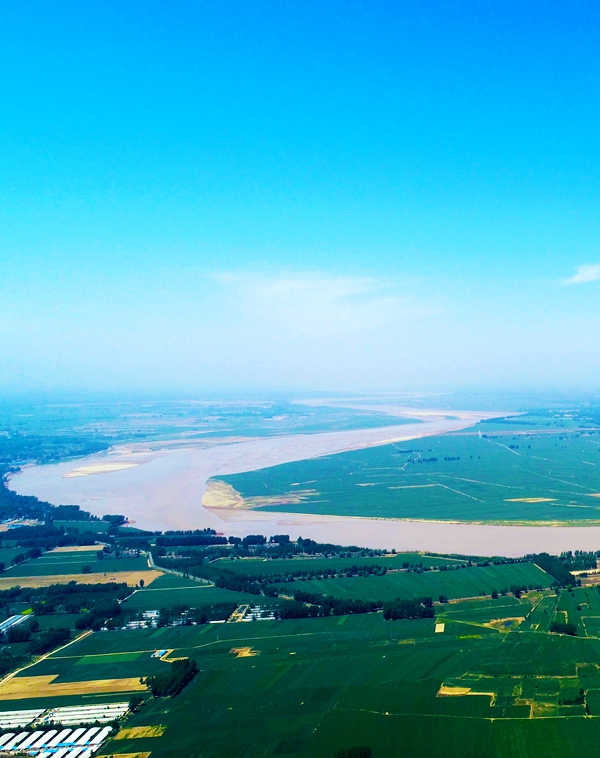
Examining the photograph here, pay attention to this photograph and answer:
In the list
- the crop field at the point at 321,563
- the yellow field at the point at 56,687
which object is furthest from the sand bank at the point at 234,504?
the yellow field at the point at 56,687

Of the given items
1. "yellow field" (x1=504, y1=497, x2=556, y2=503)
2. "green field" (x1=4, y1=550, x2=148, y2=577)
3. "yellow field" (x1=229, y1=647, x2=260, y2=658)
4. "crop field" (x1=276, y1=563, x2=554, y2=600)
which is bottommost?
"green field" (x1=4, y1=550, x2=148, y2=577)

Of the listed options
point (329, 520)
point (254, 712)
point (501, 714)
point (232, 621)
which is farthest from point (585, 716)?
point (329, 520)

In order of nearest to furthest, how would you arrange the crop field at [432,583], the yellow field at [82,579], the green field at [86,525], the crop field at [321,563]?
the crop field at [432,583] < the yellow field at [82,579] < the crop field at [321,563] < the green field at [86,525]

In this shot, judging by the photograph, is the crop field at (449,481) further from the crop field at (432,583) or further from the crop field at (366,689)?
the crop field at (366,689)

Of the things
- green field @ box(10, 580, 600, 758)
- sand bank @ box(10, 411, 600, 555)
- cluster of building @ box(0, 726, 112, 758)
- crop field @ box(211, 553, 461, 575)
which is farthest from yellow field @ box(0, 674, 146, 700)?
sand bank @ box(10, 411, 600, 555)

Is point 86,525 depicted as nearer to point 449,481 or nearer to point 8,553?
point 8,553

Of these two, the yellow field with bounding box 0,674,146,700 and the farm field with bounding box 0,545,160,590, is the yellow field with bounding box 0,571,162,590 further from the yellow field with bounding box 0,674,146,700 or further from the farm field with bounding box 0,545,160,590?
the yellow field with bounding box 0,674,146,700
